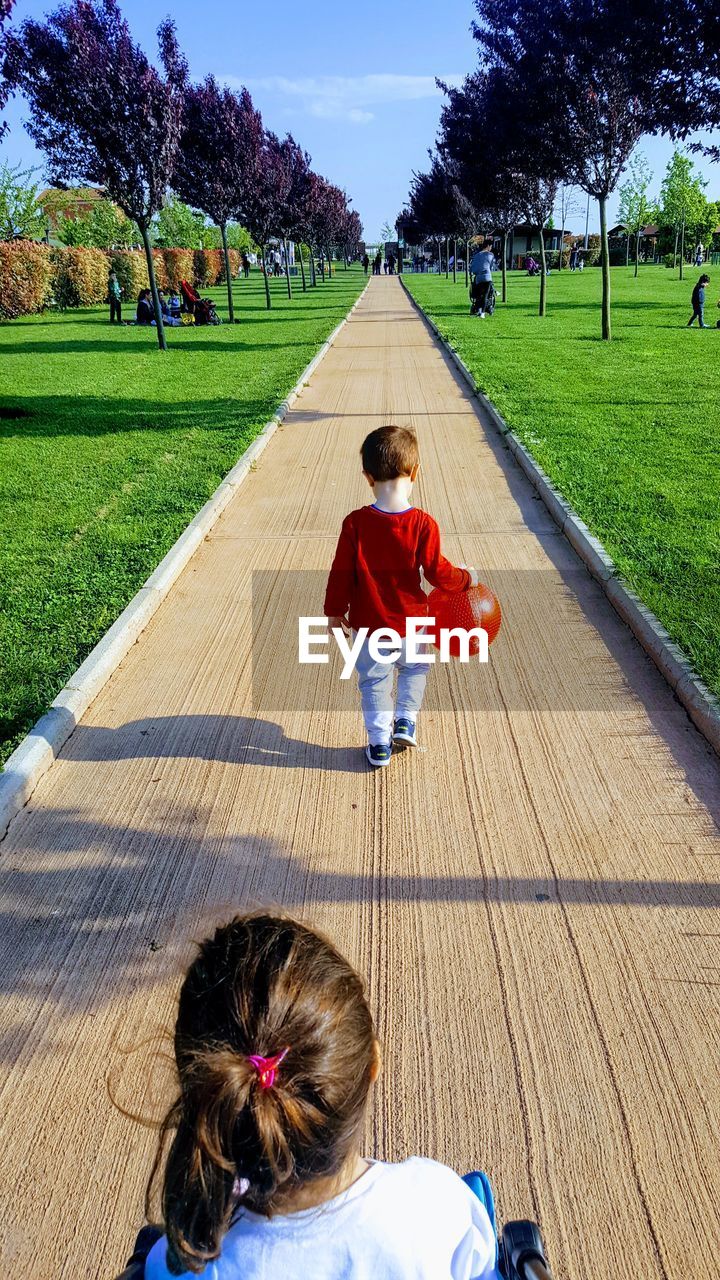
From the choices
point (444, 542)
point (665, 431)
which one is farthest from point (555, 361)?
point (444, 542)

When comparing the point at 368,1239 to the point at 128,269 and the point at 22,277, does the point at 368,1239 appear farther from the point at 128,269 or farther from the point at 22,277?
the point at 128,269

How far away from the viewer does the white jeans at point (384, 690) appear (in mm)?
3766

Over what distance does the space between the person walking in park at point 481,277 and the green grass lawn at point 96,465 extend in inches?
222

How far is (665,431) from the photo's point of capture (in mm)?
9742

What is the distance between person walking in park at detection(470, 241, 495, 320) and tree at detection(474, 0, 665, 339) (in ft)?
15.4

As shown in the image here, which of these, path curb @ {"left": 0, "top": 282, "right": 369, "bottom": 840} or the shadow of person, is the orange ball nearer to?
the shadow of person

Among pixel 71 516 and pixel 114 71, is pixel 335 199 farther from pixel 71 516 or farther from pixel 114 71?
pixel 71 516

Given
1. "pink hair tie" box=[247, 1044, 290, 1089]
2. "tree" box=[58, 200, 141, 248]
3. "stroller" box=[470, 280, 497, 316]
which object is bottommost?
"pink hair tie" box=[247, 1044, 290, 1089]

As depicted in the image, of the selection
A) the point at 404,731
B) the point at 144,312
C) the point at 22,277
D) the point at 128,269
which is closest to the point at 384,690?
the point at 404,731

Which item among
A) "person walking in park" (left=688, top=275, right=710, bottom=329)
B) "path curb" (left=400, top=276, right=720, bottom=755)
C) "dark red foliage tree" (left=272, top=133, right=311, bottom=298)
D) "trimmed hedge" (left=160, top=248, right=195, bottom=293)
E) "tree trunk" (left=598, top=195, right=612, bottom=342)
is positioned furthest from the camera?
"trimmed hedge" (left=160, top=248, right=195, bottom=293)

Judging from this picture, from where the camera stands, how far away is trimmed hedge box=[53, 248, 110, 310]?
108ft

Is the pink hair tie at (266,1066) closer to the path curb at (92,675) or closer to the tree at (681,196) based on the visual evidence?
the path curb at (92,675)

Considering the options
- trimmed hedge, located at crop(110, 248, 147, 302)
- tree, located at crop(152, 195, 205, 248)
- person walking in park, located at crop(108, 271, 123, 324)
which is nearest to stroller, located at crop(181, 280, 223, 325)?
person walking in park, located at crop(108, 271, 123, 324)

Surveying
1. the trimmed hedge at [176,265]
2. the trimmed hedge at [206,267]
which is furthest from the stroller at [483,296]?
the trimmed hedge at [206,267]
